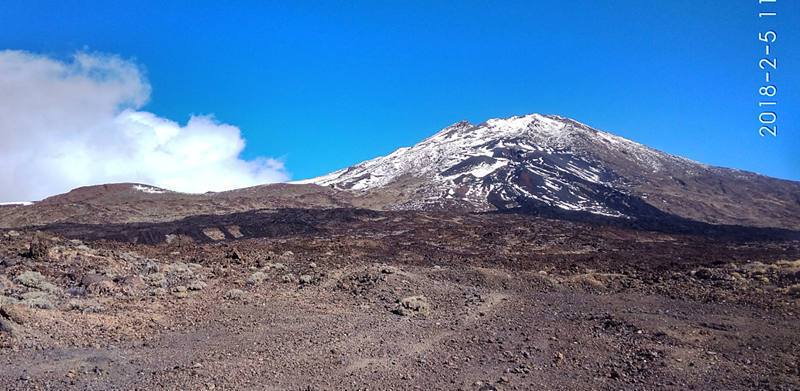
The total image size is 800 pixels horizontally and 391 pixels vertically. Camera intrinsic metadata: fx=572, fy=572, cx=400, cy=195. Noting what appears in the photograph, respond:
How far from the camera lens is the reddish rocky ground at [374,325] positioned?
8656 millimetres

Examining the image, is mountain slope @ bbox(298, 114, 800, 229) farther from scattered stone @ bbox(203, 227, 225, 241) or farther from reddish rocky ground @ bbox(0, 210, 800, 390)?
reddish rocky ground @ bbox(0, 210, 800, 390)

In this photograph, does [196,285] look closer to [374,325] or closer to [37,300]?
[37,300]

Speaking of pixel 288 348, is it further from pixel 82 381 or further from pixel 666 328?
pixel 666 328

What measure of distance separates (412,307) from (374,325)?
1772 millimetres

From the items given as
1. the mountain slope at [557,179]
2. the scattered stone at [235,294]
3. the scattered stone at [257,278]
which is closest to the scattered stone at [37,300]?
the scattered stone at [235,294]

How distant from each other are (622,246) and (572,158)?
58581 millimetres

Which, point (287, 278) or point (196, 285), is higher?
point (287, 278)

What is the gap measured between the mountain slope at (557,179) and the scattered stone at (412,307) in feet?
168

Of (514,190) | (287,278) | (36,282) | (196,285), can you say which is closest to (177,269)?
(196,285)

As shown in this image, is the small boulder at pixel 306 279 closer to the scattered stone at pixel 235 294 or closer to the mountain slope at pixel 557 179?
the scattered stone at pixel 235 294

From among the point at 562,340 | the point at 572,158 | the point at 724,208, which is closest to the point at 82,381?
the point at 562,340

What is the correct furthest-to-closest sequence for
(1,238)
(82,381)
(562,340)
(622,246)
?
(622,246) → (1,238) → (562,340) → (82,381)

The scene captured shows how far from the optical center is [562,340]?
11.0 meters

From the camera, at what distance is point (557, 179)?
80.8 m
